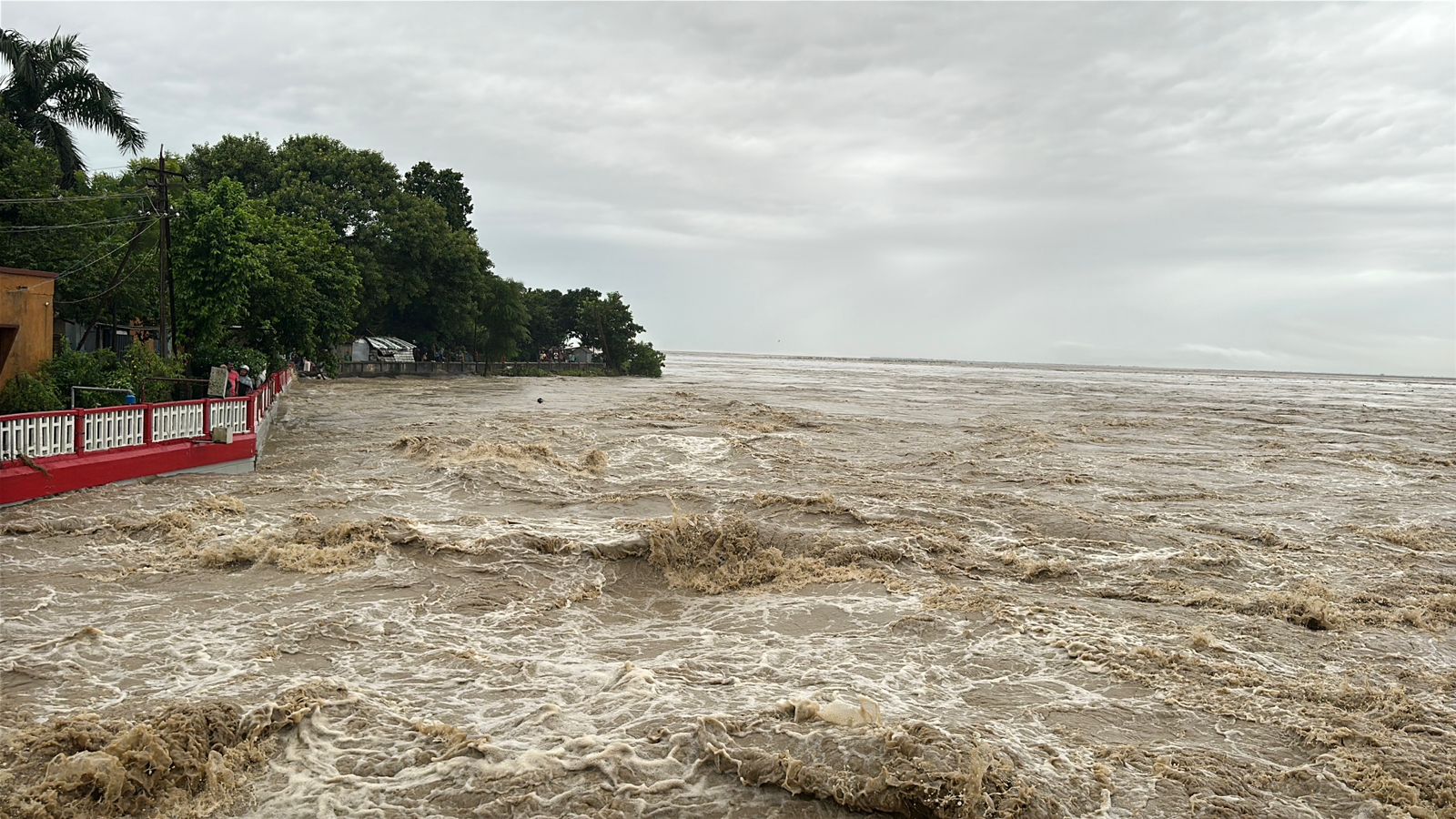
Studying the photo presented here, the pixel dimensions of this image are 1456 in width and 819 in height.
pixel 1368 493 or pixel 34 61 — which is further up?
pixel 34 61

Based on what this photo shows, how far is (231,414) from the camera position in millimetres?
18219

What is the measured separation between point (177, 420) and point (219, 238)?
21.2 feet

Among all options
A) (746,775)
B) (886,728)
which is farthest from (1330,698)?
(746,775)

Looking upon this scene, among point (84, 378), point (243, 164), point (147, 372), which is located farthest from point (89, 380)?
point (243, 164)

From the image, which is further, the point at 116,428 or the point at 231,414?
the point at 231,414

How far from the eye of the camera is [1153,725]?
712 centimetres

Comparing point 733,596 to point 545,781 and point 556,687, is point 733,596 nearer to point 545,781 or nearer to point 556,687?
point 556,687

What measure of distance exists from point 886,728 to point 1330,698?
4172 mm

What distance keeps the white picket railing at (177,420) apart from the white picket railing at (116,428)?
0.19 m

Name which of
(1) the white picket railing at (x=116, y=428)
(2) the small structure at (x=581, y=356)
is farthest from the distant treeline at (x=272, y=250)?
(2) the small structure at (x=581, y=356)

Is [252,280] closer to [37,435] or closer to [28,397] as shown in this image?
[28,397]

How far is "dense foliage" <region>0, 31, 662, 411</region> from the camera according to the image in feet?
71.8

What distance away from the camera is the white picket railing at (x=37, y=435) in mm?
13148

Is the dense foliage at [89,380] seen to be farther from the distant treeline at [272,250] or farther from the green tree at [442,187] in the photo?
the green tree at [442,187]
